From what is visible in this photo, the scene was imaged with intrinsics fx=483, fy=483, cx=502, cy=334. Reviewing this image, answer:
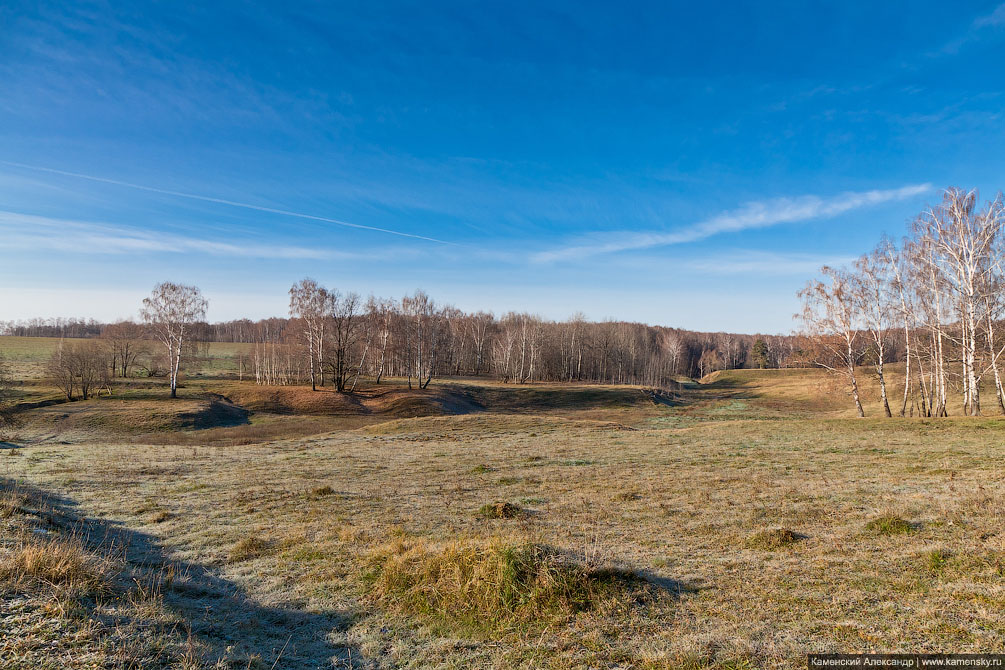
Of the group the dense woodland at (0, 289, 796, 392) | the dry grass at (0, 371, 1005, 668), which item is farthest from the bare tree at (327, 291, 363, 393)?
the dry grass at (0, 371, 1005, 668)

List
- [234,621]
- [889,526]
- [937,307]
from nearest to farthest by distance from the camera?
[234,621] < [889,526] < [937,307]

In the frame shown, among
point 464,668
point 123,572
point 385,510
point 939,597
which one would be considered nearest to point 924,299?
point 939,597

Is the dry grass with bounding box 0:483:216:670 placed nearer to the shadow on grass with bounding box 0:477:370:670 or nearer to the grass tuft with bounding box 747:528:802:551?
the shadow on grass with bounding box 0:477:370:670

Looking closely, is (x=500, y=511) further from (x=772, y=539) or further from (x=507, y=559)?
(x=772, y=539)

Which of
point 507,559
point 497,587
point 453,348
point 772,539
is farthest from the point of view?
point 453,348

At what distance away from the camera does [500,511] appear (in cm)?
1152

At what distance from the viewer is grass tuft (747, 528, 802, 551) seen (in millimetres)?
8453

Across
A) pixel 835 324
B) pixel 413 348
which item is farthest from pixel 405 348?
pixel 835 324

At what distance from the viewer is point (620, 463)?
19656 mm

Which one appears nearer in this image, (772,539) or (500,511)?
(772,539)

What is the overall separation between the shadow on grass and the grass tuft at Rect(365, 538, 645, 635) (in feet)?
3.11

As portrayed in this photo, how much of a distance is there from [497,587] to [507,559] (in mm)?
399

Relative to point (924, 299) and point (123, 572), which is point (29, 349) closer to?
point (123, 572)

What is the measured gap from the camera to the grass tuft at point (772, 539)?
845cm
